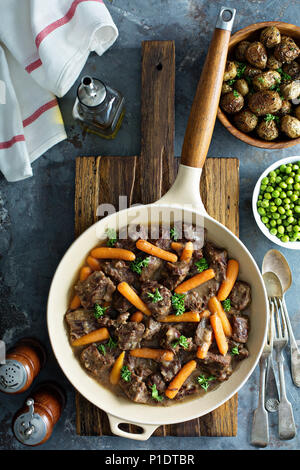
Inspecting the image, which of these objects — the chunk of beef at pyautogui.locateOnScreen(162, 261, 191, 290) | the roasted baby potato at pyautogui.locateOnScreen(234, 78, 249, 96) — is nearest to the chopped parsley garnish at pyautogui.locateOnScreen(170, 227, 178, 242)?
the chunk of beef at pyautogui.locateOnScreen(162, 261, 191, 290)

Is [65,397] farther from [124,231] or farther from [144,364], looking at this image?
[124,231]

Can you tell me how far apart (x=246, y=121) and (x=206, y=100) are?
0.45m

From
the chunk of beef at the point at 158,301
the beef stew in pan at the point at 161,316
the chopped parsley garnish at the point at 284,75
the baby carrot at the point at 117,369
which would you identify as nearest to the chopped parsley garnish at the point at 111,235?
the beef stew in pan at the point at 161,316

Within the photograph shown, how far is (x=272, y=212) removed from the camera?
2920 millimetres

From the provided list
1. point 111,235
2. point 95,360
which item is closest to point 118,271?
point 111,235

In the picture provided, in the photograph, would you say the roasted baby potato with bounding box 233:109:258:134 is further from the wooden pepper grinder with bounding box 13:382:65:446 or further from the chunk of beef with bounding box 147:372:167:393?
the wooden pepper grinder with bounding box 13:382:65:446

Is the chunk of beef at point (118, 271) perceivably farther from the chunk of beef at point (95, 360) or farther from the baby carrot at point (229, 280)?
the baby carrot at point (229, 280)

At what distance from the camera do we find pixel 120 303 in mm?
2691

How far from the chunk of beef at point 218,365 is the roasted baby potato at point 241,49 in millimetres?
2010

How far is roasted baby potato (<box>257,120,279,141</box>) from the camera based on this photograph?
2.82 metres

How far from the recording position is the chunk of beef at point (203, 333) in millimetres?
2604

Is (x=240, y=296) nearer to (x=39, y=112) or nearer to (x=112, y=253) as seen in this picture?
(x=112, y=253)
